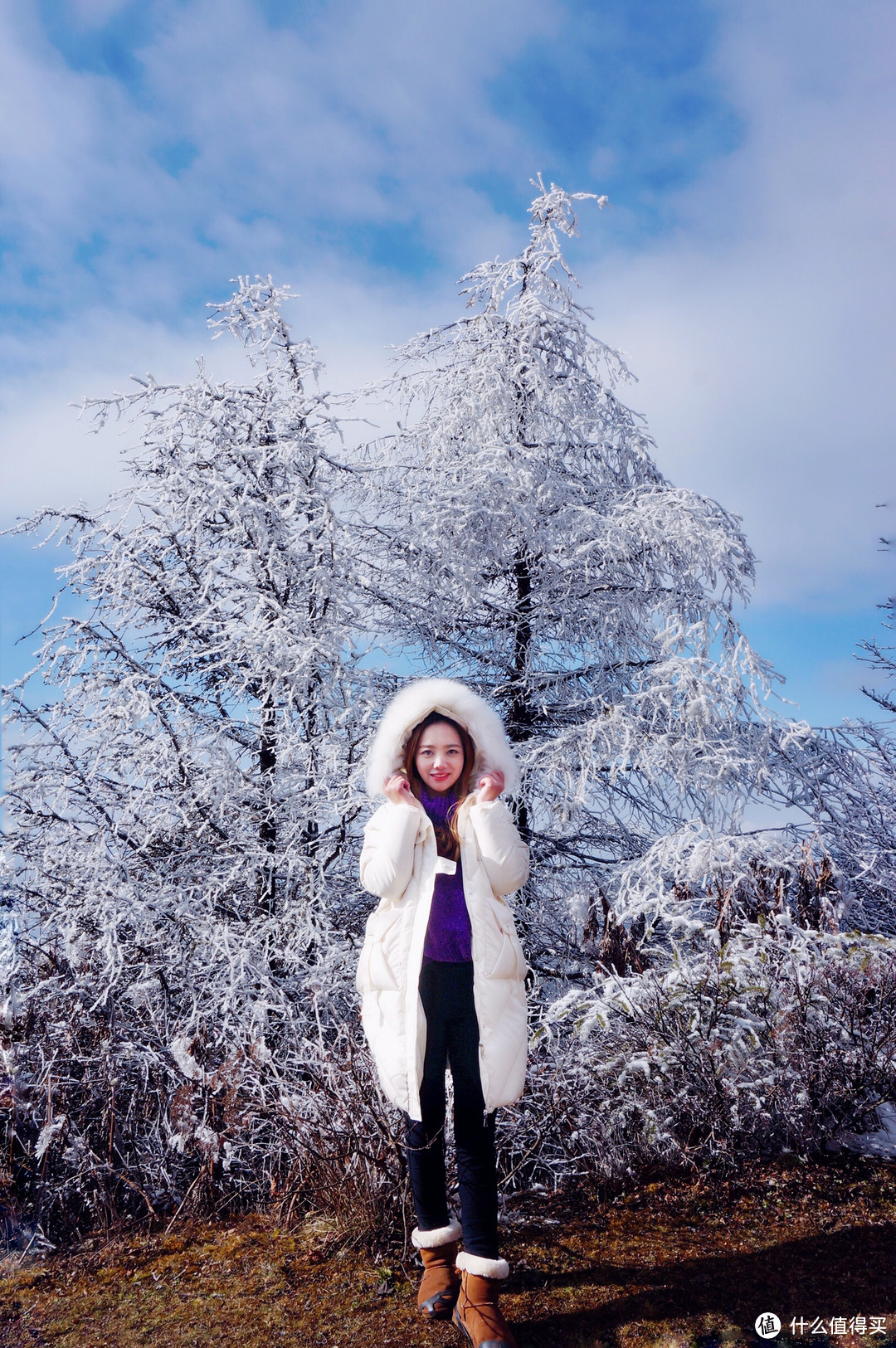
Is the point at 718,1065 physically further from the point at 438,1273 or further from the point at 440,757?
the point at 440,757

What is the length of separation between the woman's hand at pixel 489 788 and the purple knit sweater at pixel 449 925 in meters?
0.24

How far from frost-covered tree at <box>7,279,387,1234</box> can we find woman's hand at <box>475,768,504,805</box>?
6.12 feet

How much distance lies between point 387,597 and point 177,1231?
3722mm

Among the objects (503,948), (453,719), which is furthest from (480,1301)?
(453,719)

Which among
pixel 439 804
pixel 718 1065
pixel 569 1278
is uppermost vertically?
pixel 439 804

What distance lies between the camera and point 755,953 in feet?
13.3

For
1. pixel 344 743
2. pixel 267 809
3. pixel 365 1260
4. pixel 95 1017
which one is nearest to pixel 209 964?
pixel 95 1017

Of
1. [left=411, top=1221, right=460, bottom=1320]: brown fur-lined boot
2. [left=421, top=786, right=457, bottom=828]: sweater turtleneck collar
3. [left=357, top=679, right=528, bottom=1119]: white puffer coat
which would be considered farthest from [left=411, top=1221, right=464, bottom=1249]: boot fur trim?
[left=421, top=786, right=457, bottom=828]: sweater turtleneck collar

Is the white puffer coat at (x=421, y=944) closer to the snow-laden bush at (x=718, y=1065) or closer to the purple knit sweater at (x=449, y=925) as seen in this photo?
the purple knit sweater at (x=449, y=925)

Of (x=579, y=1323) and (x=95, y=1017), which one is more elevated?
(x=95, y=1017)

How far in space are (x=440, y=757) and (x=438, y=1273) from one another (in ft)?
5.67

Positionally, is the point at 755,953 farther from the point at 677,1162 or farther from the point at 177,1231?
the point at 177,1231

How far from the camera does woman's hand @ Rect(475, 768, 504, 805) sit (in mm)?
2857

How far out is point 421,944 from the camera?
2783 mm
